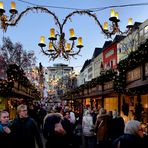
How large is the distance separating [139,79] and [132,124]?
830 cm

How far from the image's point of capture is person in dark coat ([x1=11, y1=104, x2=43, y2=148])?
6.95 meters

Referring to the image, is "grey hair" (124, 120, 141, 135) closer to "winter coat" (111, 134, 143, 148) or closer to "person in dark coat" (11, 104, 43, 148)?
"winter coat" (111, 134, 143, 148)

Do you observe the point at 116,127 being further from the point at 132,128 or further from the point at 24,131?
the point at 132,128

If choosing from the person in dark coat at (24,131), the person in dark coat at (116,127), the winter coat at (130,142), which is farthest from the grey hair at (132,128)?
the person in dark coat at (116,127)

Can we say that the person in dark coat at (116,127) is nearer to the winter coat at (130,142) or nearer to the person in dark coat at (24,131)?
the person in dark coat at (24,131)

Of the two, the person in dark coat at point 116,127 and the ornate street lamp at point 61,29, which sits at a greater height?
the ornate street lamp at point 61,29

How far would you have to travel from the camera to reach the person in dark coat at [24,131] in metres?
6.95

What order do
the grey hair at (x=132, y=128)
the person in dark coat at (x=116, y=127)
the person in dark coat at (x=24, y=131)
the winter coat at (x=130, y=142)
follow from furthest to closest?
the person in dark coat at (x=116, y=127) < the person in dark coat at (x=24, y=131) < the grey hair at (x=132, y=128) < the winter coat at (x=130, y=142)

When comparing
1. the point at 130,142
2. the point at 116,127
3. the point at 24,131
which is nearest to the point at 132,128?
the point at 130,142

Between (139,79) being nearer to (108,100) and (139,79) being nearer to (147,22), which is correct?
(108,100)

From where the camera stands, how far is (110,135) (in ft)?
36.3

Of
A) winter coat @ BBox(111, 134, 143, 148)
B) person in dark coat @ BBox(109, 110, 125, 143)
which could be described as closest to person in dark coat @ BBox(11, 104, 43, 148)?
winter coat @ BBox(111, 134, 143, 148)

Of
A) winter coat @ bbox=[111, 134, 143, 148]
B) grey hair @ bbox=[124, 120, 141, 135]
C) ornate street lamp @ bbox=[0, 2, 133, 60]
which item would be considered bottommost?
winter coat @ bbox=[111, 134, 143, 148]

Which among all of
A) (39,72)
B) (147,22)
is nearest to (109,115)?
(147,22)
